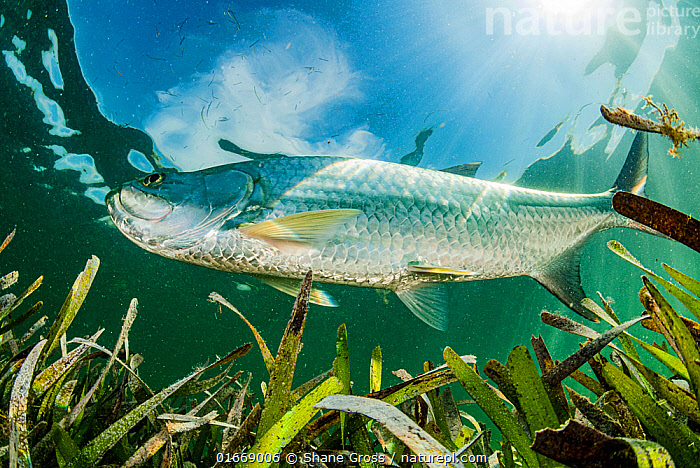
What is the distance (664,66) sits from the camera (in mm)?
12656

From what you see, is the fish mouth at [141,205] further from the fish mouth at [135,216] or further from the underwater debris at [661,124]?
the underwater debris at [661,124]

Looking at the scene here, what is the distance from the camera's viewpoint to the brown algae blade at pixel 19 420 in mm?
904

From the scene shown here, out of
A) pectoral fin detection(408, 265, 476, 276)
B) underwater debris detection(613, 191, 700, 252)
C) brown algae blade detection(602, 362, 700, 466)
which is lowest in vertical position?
brown algae blade detection(602, 362, 700, 466)

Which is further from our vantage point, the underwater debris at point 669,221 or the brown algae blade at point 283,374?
the brown algae blade at point 283,374

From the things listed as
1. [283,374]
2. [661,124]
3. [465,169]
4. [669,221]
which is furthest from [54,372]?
[465,169]

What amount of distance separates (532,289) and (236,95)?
1035 inches

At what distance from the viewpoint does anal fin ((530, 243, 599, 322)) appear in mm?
3645

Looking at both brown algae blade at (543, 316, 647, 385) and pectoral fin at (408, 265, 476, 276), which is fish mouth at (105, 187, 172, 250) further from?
brown algae blade at (543, 316, 647, 385)

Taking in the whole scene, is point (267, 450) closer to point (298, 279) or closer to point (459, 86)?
point (298, 279)

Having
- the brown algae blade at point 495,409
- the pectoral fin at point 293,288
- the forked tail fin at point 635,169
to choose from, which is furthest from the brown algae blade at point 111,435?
the forked tail fin at point 635,169

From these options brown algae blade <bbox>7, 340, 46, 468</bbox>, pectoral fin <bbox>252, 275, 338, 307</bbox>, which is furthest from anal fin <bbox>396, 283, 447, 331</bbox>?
brown algae blade <bbox>7, 340, 46, 468</bbox>

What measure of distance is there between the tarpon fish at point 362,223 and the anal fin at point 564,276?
2 centimetres

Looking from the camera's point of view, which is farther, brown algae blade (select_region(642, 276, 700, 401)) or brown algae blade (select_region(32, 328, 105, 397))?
brown algae blade (select_region(32, 328, 105, 397))

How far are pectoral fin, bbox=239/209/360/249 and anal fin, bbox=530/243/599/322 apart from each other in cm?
244
